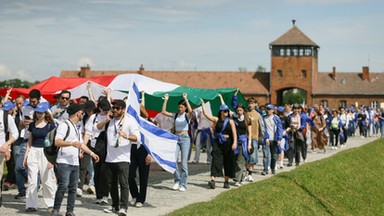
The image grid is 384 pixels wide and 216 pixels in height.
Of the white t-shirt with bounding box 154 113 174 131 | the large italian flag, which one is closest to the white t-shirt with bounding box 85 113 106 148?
the white t-shirt with bounding box 154 113 174 131

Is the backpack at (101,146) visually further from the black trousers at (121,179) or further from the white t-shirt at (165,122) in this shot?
the white t-shirt at (165,122)

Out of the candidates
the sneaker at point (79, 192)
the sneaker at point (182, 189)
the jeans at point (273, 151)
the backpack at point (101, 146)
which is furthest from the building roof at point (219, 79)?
the backpack at point (101, 146)

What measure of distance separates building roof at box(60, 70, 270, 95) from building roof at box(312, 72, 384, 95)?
22.1 feet

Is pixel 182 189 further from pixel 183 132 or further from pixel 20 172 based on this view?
pixel 20 172

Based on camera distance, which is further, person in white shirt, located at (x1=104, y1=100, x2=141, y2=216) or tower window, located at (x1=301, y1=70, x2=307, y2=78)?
tower window, located at (x1=301, y1=70, x2=307, y2=78)

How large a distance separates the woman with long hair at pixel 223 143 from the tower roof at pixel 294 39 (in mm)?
69017

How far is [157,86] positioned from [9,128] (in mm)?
6967

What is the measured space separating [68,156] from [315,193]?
867 centimetres

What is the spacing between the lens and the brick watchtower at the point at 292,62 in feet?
273

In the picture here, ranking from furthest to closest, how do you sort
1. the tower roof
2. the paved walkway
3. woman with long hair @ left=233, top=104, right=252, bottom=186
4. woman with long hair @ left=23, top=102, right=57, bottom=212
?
the tower roof
woman with long hair @ left=233, top=104, right=252, bottom=186
the paved walkway
woman with long hair @ left=23, top=102, right=57, bottom=212

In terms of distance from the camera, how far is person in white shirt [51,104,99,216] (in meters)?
10.3

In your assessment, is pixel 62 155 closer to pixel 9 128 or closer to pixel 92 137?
pixel 9 128

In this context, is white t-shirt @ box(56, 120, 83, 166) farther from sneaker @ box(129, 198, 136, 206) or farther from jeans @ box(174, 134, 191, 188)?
jeans @ box(174, 134, 191, 188)

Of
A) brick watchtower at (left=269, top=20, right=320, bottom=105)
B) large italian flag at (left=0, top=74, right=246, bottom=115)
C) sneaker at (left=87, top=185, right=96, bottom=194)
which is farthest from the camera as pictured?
brick watchtower at (left=269, top=20, right=320, bottom=105)
